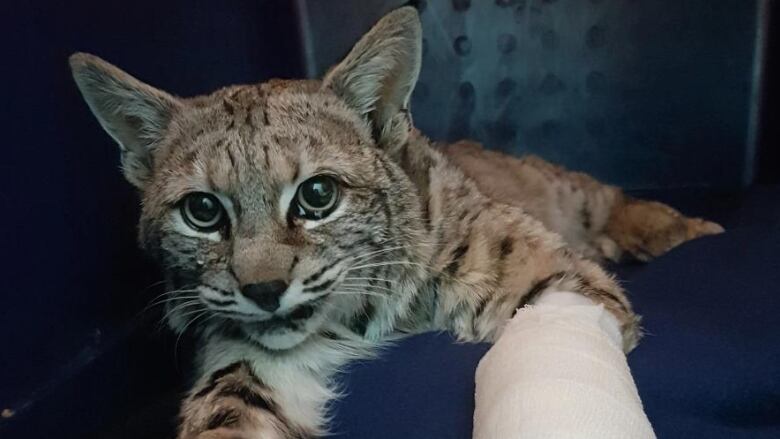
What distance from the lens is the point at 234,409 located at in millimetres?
1510

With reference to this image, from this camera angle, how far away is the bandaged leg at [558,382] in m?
1.17

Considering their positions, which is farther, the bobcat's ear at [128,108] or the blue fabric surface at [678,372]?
the bobcat's ear at [128,108]

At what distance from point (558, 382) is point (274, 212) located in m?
0.54

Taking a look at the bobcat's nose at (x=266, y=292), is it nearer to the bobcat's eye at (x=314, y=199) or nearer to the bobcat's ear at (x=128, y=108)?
the bobcat's eye at (x=314, y=199)

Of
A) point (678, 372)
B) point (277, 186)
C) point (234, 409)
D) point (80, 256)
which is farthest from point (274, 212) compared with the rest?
point (678, 372)

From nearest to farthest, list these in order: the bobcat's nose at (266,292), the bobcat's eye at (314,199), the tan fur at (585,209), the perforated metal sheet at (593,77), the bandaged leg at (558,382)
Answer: the bandaged leg at (558,382), the bobcat's nose at (266,292), the bobcat's eye at (314,199), the tan fur at (585,209), the perforated metal sheet at (593,77)

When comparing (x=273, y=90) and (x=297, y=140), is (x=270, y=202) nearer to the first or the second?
(x=297, y=140)

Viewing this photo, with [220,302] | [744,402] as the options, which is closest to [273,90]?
[220,302]

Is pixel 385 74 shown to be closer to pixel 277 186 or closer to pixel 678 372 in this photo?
pixel 277 186

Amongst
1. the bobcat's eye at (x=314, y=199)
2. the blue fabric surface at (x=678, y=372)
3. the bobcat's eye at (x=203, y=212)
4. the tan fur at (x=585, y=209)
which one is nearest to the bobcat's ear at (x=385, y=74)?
the bobcat's eye at (x=314, y=199)

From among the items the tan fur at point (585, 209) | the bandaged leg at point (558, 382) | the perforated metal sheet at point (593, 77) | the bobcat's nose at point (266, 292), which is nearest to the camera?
the bandaged leg at point (558, 382)

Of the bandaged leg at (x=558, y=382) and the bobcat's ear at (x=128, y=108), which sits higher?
the bobcat's ear at (x=128, y=108)

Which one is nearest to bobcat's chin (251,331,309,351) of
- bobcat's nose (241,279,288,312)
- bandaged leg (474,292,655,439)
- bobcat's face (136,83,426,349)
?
bobcat's face (136,83,426,349)

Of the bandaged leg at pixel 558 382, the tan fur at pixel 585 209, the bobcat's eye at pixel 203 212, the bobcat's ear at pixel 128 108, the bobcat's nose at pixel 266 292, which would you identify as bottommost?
the tan fur at pixel 585 209
